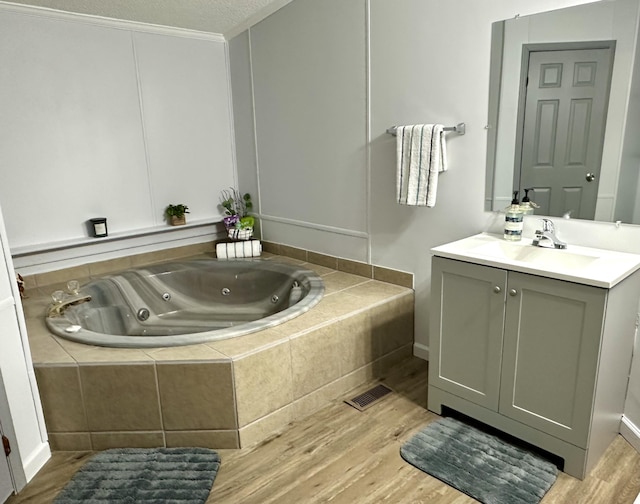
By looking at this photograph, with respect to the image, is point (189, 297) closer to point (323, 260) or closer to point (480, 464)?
point (323, 260)

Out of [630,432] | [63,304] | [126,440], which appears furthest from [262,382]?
[630,432]

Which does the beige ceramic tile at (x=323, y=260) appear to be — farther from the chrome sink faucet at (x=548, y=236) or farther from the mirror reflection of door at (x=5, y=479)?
the mirror reflection of door at (x=5, y=479)

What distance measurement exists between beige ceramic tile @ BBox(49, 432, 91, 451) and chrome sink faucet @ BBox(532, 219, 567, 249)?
220cm

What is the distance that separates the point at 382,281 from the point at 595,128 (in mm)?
1438

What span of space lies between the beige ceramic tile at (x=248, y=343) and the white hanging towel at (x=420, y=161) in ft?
3.35

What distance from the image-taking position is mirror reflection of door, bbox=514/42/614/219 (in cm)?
199

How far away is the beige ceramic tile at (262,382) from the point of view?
205 cm

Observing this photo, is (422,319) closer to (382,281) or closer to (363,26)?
(382,281)

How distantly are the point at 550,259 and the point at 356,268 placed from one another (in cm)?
130

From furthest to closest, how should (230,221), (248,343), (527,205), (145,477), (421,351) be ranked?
(230,221)
(421,351)
(527,205)
(248,343)
(145,477)

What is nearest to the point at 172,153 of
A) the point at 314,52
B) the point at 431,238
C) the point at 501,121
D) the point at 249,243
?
the point at 249,243

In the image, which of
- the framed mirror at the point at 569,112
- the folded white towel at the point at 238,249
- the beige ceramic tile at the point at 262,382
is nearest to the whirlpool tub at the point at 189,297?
the folded white towel at the point at 238,249

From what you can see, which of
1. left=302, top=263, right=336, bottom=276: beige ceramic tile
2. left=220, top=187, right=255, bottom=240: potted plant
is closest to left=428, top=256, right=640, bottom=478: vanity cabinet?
left=302, top=263, right=336, bottom=276: beige ceramic tile

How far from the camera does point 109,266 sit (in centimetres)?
335
